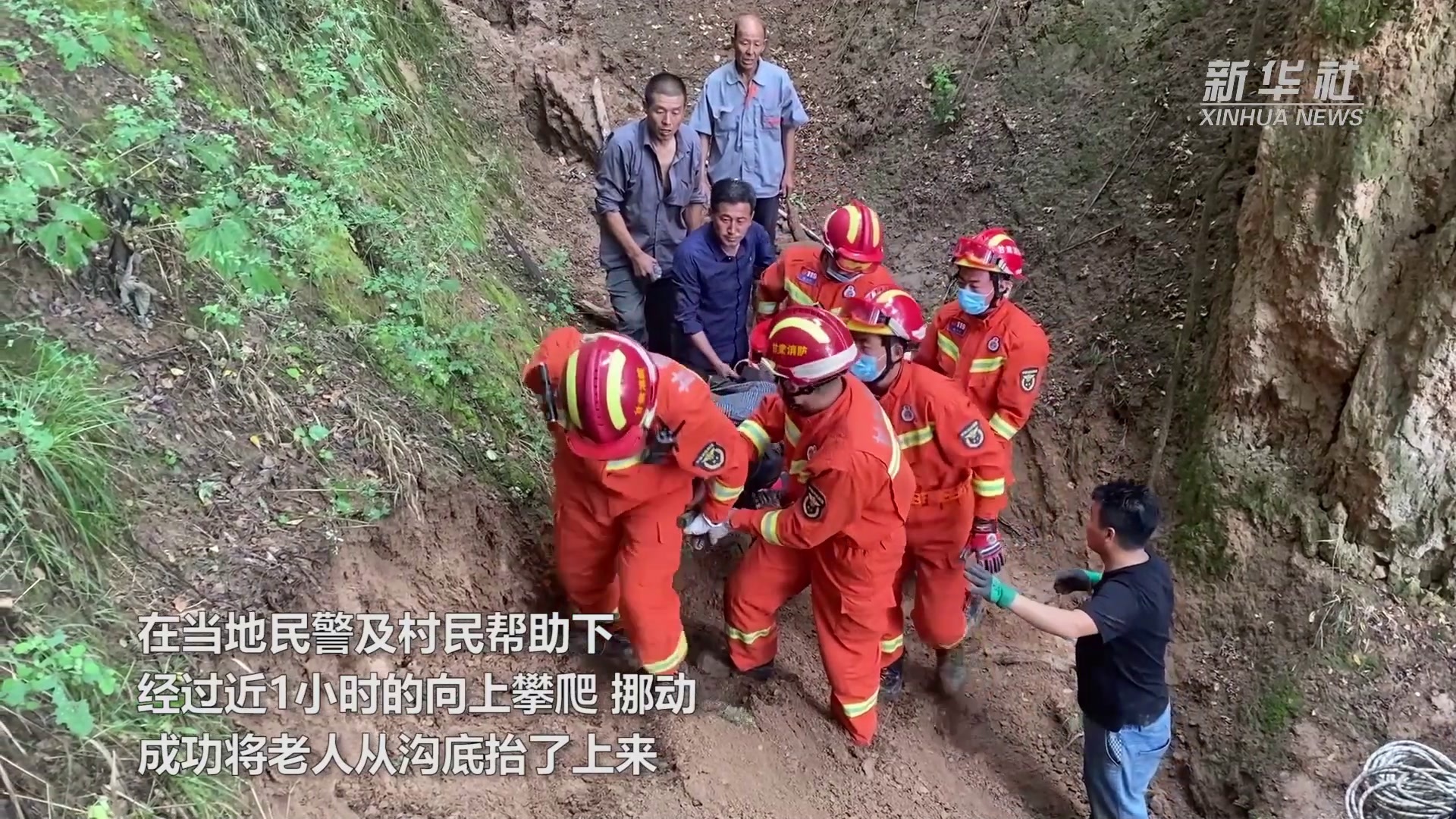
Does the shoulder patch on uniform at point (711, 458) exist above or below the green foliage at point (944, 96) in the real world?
below

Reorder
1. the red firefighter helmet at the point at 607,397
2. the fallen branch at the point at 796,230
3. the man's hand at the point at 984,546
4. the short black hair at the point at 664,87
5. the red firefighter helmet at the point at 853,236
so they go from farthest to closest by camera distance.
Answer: the fallen branch at the point at 796,230, the short black hair at the point at 664,87, the red firefighter helmet at the point at 853,236, the man's hand at the point at 984,546, the red firefighter helmet at the point at 607,397

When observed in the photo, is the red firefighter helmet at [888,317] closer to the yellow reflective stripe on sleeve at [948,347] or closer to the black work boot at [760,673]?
the yellow reflective stripe on sleeve at [948,347]

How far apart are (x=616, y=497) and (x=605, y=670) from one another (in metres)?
0.87

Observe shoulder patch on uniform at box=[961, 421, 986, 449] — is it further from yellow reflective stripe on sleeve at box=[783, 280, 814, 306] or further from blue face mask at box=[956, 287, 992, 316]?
yellow reflective stripe on sleeve at box=[783, 280, 814, 306]

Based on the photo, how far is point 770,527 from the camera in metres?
3.54

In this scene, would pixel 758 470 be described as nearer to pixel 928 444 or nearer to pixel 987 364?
pixel 928 444

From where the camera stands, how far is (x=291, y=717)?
2.77 meters

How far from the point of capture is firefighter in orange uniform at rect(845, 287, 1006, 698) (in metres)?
3.77

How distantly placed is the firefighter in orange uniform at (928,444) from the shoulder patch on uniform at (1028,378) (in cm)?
55

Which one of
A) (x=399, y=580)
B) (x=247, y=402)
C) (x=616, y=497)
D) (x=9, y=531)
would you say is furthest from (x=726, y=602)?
(x=9, y=531)

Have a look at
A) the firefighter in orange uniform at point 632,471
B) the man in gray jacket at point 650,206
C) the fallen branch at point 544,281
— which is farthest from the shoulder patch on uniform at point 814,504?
the fallen branch at point 544,281

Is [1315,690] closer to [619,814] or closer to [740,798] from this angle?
[740,798]

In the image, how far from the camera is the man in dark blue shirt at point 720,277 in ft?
15.2

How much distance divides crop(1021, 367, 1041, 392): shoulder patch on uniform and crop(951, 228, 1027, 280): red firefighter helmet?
477mm
